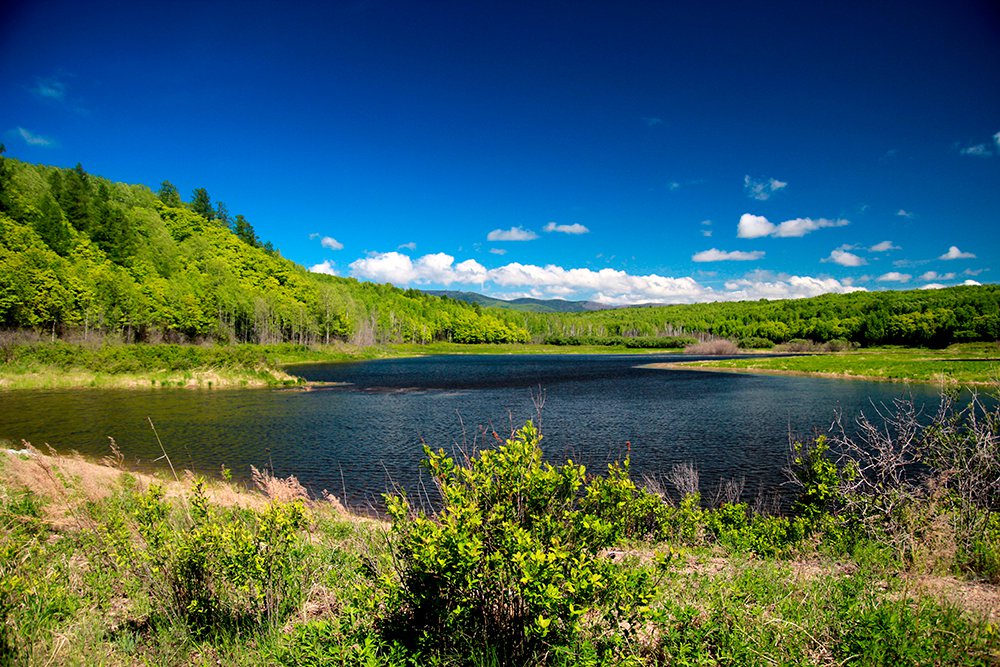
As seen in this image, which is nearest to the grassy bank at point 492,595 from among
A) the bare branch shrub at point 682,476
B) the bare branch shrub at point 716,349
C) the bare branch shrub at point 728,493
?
the bare branch shrub at point 682,476

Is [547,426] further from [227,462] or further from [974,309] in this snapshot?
[974,309]

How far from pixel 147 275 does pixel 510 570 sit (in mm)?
118300

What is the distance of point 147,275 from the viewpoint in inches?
3900

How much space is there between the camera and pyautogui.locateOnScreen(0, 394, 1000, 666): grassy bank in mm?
4230

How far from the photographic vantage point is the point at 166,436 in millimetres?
26391

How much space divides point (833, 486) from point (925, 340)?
156537mm

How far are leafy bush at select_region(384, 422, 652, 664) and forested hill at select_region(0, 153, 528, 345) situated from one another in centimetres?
8185

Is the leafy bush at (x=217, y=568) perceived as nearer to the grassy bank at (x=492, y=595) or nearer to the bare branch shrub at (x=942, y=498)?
the grassy bank at (x=492, y=595)

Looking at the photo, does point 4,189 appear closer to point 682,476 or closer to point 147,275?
point 147,275

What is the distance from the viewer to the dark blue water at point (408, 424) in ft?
68.5

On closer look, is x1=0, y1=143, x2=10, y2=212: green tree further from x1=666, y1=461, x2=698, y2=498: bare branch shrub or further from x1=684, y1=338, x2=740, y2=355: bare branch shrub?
x1=684, y1=338, x2=740, y2=355: bare branch shrub

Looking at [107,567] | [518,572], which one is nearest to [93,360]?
[107,567]

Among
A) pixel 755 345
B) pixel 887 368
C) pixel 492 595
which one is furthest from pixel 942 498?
pixel 755 345

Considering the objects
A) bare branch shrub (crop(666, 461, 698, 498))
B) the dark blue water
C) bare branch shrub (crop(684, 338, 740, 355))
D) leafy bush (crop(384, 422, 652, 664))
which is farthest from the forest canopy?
leafy bush (crop(384, 422, 652, 664))
